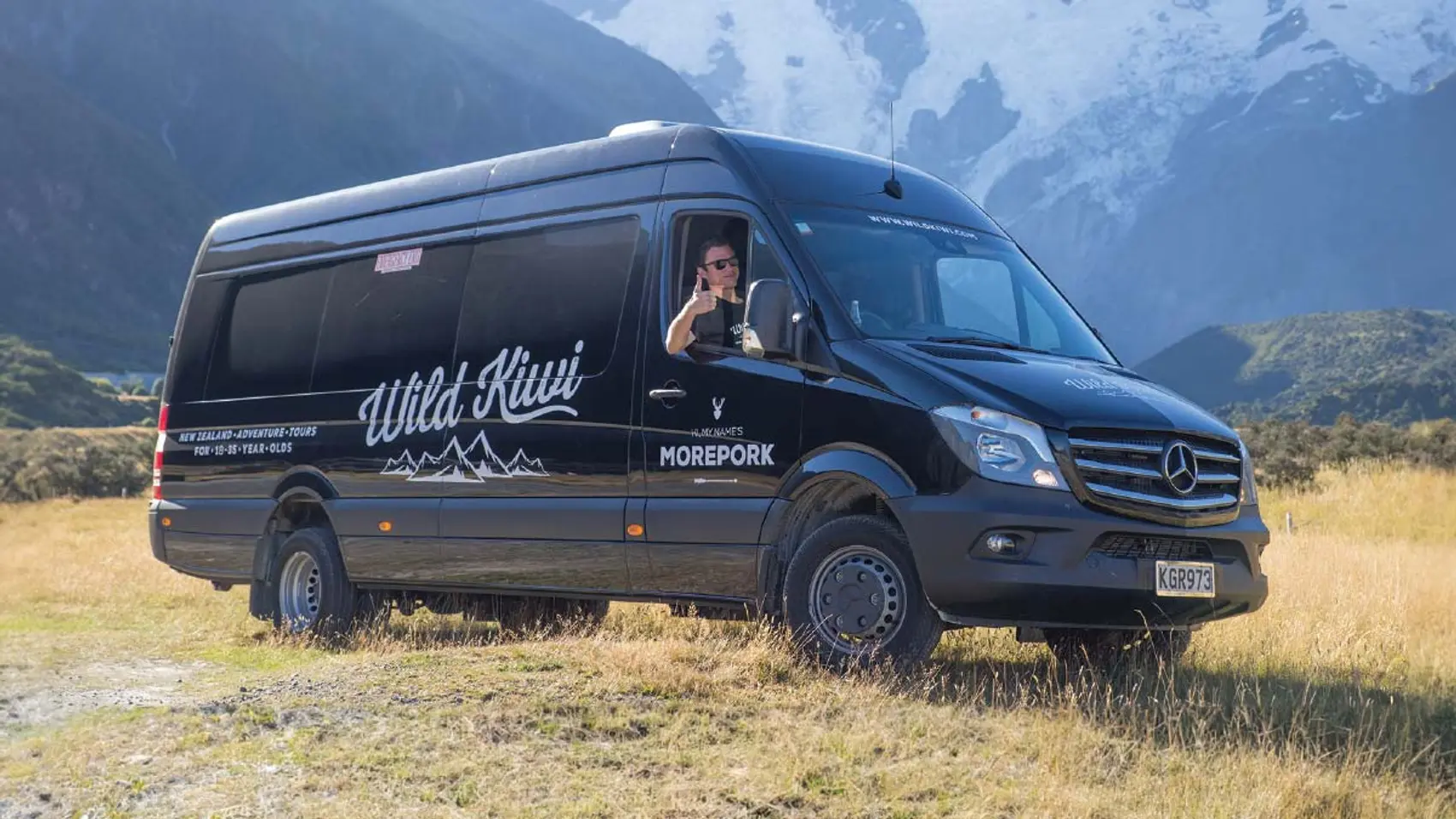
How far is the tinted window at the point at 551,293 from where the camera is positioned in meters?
8.80

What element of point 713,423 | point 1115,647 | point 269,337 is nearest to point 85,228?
point 269,337

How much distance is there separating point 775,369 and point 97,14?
201 meters

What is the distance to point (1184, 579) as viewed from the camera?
23.5 ft

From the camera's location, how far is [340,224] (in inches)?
440

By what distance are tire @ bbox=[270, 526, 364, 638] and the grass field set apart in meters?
0.90

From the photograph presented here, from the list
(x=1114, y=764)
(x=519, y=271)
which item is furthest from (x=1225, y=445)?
(x=519, y=271)

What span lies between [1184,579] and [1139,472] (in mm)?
538

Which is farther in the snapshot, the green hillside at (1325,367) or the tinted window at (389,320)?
the green hillside at (1325,367)

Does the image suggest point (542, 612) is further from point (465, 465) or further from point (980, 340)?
point (980, 340)

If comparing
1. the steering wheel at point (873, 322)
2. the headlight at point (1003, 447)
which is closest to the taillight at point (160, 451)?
the steering wheel at point (873, 322)

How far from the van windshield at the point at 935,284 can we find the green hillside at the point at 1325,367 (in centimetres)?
6935

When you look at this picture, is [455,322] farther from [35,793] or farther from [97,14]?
[97,14]

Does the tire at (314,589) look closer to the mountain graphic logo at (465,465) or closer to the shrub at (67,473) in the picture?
the mountain graphic logo at (465,465)

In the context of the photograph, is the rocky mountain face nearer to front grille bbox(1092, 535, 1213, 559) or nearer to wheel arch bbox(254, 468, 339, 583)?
wheel arch bbox(254, 468, 339, 583)
